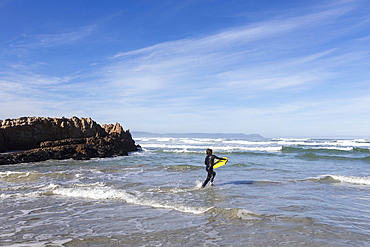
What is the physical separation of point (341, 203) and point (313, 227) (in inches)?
116

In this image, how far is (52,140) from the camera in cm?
2230

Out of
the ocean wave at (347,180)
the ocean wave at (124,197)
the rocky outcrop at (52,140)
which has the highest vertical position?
the rocky outcrop at (52,140)

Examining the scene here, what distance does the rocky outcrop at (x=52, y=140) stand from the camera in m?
19.6

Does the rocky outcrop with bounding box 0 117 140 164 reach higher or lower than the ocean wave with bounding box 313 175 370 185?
higher

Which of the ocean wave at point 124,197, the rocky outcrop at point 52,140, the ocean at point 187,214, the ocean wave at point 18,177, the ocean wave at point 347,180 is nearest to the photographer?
the ocean at point 187,214

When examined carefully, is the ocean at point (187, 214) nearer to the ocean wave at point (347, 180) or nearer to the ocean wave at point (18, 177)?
the ocean wave at point (347, 180)

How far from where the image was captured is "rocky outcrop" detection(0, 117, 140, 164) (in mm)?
19625

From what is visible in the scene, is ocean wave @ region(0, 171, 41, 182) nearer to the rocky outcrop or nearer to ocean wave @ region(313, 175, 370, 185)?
the rocky outcrop

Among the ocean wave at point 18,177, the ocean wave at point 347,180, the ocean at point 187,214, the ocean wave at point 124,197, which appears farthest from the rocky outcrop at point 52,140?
the ocean wave at point 347,180

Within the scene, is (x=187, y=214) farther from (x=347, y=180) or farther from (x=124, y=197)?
(x=347, y=180)

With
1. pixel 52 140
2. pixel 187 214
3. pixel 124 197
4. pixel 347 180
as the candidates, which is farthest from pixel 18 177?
pixel 347 180

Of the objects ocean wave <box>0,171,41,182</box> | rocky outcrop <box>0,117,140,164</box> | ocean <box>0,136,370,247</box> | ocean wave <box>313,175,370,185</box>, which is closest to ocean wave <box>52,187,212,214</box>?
ocean <box>0,136,370,247</box>

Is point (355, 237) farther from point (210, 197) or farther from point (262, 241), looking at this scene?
point (210, 197)

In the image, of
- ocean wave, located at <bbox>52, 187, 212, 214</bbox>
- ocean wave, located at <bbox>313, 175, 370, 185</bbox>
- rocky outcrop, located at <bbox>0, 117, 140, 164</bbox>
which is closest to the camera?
ocean wave, located at <bbox>52, 187, 212, 214</bbox>
